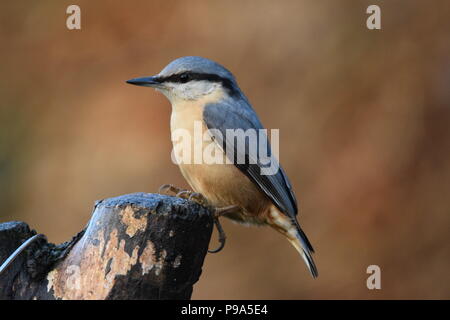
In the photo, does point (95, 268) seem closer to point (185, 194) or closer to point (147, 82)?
point (185, 194)

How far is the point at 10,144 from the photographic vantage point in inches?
273

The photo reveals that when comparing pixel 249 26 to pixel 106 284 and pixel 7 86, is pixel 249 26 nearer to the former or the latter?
pixel 7 86

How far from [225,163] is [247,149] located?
0.16m

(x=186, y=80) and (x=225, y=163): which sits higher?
(x=186, y=80)

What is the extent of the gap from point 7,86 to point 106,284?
5674mm

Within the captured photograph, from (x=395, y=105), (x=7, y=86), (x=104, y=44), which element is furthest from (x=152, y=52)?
(x=395, y=105)

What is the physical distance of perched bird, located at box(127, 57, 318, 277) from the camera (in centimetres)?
332

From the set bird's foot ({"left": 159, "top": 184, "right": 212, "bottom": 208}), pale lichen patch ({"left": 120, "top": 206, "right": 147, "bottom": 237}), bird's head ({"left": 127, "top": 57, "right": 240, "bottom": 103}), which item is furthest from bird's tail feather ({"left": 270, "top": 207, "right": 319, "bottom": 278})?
pale lichen patch ({"left": 120, "top": 206, "right": 147, "bottom": 237})

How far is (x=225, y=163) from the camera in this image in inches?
131

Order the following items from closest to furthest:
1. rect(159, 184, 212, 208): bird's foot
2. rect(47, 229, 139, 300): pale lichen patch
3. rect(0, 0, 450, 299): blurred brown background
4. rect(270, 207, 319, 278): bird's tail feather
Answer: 1. rect(47, 229, 139, 300): pale lichen patch
2. rect(159, 184, 212, 208): bird's foot
3. rect(270, 207, 319, 278): bird's tail feather
4. rect(0, 0, 450, 299): blurred brown background

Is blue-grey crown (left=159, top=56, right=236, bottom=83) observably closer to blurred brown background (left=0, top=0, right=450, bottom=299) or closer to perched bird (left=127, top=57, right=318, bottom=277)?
perched bird (left=127, top=57, right=318, bottom=277)

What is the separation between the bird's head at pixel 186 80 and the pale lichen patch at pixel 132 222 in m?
1.63

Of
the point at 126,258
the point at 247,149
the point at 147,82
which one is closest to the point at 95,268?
the point at 126,258

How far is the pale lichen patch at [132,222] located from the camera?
203 cm
